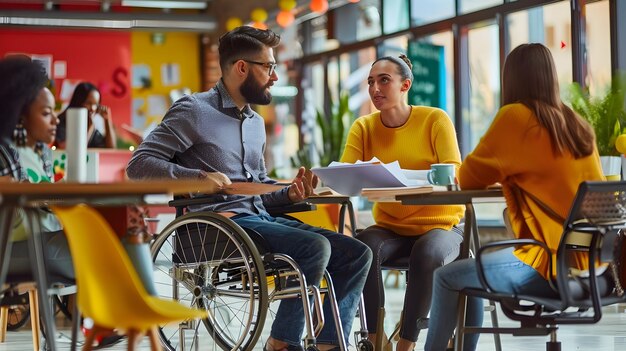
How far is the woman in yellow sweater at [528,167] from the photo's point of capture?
260cm

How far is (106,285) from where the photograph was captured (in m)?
2.17

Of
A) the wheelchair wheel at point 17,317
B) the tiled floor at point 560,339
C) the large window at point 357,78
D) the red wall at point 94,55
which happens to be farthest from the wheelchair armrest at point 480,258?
the red wall at point 94,55

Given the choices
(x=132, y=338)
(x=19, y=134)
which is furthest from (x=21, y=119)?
(x=132, y=338)

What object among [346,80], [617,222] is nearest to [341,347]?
[617,222]

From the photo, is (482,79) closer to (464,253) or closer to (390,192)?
(464,253)

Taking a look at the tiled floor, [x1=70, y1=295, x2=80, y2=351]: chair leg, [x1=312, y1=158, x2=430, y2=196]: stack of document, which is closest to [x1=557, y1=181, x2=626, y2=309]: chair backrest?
[x1=312, y1=158, x2=430, y2=196]: stack of document

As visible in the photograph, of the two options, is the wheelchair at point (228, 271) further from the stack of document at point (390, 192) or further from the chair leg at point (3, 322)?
the chair leg at point (3, 322)

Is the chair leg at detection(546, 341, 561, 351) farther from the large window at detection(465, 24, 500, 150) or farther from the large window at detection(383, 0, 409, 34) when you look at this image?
the large window at detection(383, 0, 409, 34)

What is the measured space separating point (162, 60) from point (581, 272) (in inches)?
431

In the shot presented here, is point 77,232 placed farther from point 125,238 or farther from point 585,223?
point 585,223

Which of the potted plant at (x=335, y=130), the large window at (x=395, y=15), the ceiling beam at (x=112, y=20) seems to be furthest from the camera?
the ceiling beam at (x=112, y=20)

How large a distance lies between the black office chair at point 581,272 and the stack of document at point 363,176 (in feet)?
1.75

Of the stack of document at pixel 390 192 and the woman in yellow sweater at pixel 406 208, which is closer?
the stack of document at pixel 390 192

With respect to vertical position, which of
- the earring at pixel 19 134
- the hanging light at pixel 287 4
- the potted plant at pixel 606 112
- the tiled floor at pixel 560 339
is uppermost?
the hanging light at pixel 287 4
